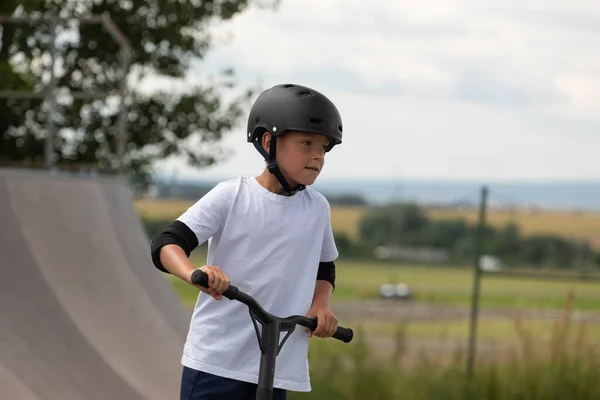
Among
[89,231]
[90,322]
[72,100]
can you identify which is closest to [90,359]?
[90,322]

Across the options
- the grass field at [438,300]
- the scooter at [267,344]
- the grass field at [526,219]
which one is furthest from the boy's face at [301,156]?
the grass field at [526,219]

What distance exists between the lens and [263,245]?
3.54m

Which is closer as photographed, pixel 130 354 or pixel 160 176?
pixel 130 354

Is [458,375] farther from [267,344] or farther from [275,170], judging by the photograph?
[267,344]

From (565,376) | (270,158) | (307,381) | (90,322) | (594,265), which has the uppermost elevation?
(270,158)

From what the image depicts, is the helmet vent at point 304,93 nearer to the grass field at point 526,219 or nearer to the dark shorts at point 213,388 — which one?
the dark shorts at point 213,388

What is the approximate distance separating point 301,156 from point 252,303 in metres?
0.54

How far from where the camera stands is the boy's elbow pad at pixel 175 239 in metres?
3.39

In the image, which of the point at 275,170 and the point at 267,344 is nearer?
the point at 267,344

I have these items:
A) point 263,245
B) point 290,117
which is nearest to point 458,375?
point 263,245

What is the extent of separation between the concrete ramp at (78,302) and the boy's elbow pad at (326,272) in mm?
2709

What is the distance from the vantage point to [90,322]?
740 cm

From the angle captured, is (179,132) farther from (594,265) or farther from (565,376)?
(594,265)

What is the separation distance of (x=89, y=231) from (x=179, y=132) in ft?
30.8
